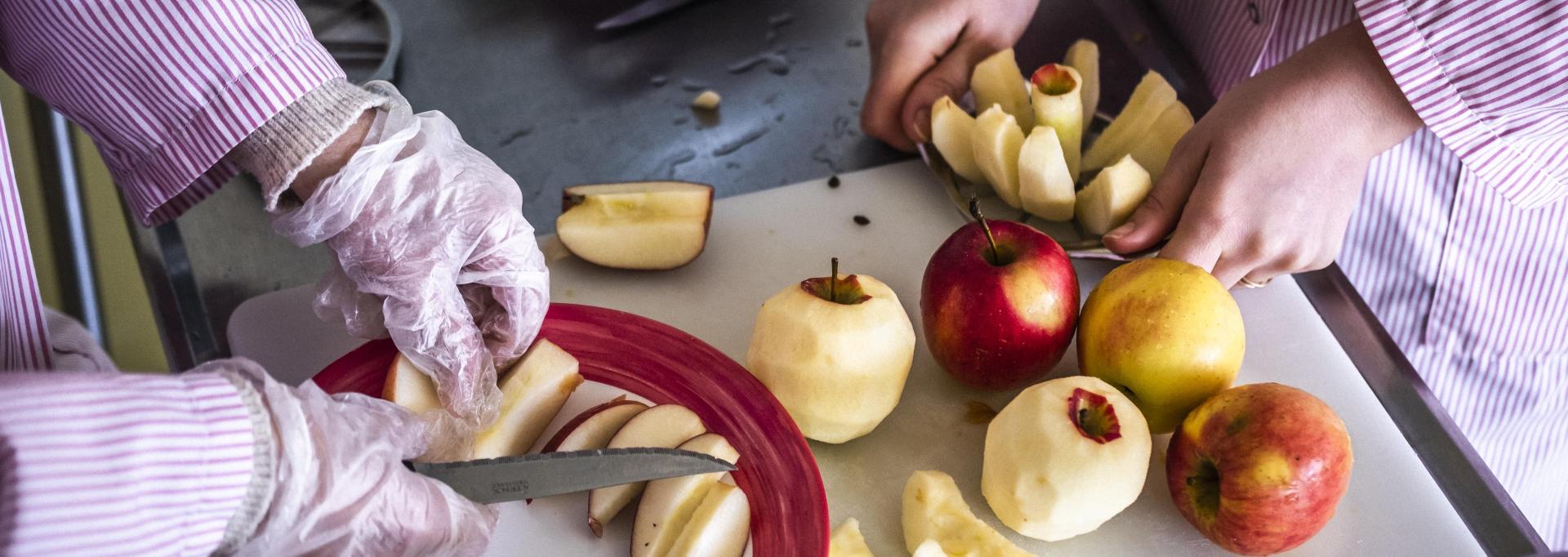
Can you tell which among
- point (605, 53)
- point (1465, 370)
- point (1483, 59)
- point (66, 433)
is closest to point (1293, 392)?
point (1483, 59)

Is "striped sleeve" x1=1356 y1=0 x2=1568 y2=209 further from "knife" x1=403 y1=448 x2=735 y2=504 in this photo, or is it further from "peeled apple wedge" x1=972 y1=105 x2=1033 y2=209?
"knife" x1=403 y1=448 x2=735 y2=504

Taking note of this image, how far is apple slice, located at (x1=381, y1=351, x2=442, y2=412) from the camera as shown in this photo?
3.05 ft

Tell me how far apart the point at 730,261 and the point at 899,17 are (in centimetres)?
42

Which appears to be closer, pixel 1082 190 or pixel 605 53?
pixel 1082 190

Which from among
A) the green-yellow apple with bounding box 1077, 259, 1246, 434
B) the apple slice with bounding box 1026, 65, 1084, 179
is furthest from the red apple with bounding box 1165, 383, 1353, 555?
the apple slice with bounding box 1026, 65, 1084, 179

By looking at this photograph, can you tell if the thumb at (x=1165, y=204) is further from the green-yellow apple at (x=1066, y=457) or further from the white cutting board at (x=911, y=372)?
the green-yellow apple at (x=1066, y=457)

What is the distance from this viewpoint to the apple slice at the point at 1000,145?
1148mm

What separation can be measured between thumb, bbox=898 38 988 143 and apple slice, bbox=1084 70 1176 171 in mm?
203

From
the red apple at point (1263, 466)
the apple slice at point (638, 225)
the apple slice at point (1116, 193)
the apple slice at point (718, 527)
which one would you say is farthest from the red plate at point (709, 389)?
the apple slice at point (1116, 193)

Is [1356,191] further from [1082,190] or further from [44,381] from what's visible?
[44,381]

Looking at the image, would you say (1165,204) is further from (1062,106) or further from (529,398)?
(529,398)

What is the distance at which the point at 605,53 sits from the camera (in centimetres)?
150

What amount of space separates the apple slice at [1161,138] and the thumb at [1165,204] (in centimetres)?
8

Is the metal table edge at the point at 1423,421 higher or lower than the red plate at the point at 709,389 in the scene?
lower
